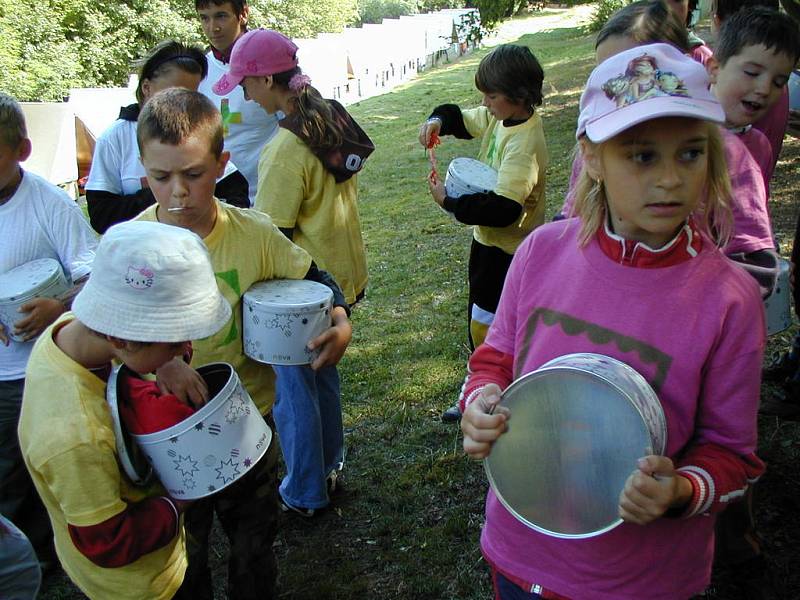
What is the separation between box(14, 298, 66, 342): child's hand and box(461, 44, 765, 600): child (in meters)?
1.91

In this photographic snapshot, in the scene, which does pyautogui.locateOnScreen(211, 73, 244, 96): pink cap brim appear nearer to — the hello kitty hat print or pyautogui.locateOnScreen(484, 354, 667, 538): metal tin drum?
the hello kitty hat print

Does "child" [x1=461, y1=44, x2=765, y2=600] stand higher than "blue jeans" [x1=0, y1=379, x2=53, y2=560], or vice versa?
"child" [x1=461, y1=44, x2=765, y2=600]

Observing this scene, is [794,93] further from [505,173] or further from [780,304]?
[780,304]

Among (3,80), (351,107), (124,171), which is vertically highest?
(124,171)

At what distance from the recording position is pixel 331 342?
8.78 feet

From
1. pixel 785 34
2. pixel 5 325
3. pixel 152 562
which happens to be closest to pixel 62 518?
pixel 152 562

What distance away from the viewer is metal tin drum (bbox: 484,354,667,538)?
62.1 inches

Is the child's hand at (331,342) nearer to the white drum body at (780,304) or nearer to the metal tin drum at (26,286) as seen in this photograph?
the metal tin drum at (26,286)

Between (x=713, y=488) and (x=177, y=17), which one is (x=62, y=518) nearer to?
(x=713, y=488)

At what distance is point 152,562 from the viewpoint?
6.88 feet

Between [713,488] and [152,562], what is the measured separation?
1477 mm

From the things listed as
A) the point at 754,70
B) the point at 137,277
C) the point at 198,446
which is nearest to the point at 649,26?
the point at 754,70

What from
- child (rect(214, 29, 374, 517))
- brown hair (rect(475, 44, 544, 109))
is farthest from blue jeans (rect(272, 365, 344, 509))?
brown hair (rect(475, 44, 544, 109))

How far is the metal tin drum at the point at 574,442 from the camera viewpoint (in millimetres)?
1578
